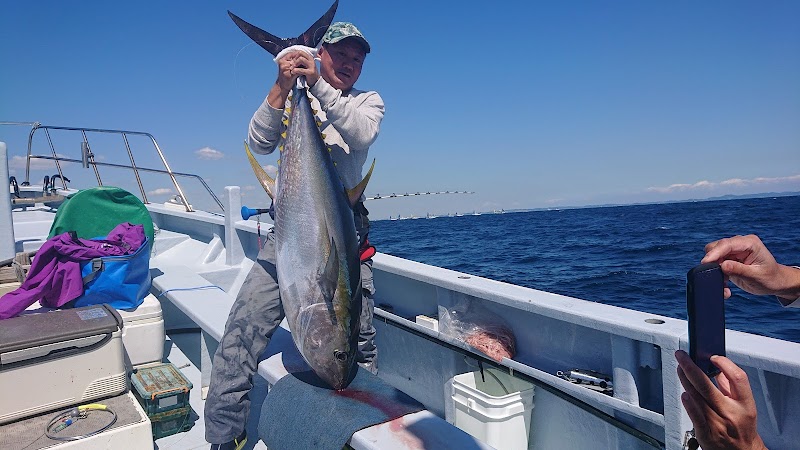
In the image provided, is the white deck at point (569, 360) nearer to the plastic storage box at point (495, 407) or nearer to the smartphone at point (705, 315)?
the plastic storage box at point (495, 407)

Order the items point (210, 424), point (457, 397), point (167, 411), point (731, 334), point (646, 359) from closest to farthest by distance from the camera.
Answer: point (731, 334)
point (646, 359)
point (210, 424)
point (457, 397)
point (167, 411)

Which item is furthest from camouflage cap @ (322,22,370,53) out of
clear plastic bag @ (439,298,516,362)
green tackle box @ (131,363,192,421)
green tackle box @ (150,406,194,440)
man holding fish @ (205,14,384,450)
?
green tackle box @ (150,406,194,440)

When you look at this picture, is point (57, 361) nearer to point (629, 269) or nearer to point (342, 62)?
point (342, 62)

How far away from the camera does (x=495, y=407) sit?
7.30 feet

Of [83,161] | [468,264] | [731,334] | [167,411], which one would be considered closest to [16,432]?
[167,411]

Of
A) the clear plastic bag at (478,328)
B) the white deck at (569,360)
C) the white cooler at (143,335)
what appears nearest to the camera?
the white deck at (569,360)

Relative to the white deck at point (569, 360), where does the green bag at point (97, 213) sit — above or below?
above

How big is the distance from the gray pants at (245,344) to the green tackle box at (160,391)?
66cm

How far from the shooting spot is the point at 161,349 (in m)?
3.21

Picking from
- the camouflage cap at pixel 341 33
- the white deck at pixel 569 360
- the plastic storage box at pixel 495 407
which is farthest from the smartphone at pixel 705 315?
the camouflage cap at pixel 341 33

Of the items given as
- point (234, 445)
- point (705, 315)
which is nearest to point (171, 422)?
point (234, 445)

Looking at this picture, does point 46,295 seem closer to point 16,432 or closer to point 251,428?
point 16,432

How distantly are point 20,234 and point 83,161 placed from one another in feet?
5.95

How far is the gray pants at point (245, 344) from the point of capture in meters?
2.17
